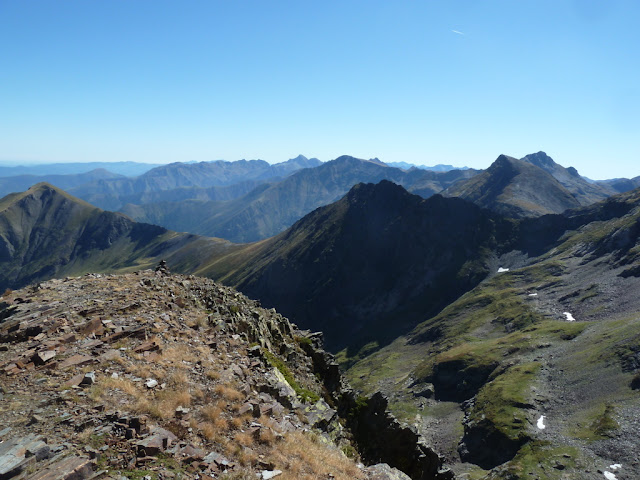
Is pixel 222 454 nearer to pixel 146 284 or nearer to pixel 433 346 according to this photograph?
pixel 146 284

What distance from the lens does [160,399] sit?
→ 16.6m

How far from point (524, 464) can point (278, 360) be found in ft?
292

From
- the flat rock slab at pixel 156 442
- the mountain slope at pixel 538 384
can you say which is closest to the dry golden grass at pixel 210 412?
the flat rock slab at pixel 156 442

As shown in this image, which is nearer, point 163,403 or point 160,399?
point 163,403

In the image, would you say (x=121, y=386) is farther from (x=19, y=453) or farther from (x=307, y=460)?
(x=307, y=460)

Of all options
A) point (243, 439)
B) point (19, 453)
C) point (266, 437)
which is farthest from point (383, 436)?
point (19, 453)

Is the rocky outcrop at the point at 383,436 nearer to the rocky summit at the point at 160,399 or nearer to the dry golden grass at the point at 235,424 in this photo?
the rocky summit at the point at 160,399

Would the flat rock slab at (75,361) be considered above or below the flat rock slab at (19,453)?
above

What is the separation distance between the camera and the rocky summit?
42.7 feet

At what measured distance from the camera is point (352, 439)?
2739cm

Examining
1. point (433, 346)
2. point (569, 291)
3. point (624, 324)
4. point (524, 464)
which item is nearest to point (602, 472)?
point (524, 464)

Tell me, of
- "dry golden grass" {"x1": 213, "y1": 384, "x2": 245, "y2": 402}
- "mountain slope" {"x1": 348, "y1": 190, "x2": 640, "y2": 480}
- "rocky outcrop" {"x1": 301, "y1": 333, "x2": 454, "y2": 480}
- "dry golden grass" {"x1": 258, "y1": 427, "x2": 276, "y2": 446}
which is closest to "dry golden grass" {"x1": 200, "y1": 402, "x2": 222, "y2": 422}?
"dry golden grass" {"x1": 213, "y1": 384, "x2": 245, "y2": 402}

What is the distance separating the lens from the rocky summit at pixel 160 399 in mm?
13023

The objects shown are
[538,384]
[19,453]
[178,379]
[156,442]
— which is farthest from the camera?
[538,384]
